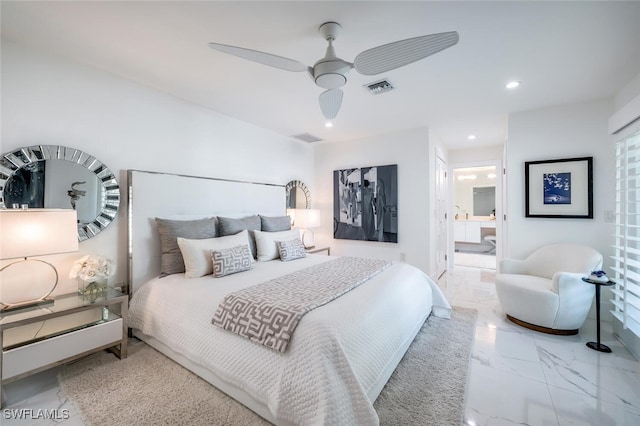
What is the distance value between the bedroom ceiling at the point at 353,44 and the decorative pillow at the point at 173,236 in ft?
4.58

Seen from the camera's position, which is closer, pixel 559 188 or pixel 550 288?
pixel 550 288

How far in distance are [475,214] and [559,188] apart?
5.28 m

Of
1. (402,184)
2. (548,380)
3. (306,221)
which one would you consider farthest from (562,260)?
(306,221)

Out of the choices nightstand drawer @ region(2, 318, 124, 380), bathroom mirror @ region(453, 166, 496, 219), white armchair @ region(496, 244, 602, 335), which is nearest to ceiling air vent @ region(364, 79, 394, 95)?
white armchair @ region(496, 244, 602, 335)

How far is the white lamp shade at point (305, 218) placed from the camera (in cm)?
444

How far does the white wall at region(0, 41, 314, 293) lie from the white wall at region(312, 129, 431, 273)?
190 centimetres

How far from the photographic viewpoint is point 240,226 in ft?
10.5

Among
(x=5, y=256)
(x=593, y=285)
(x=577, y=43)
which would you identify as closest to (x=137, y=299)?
(x=5, y=256)

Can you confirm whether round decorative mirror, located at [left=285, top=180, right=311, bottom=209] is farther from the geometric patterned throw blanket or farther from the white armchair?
the white armchair

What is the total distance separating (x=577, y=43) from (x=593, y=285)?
2176 mm

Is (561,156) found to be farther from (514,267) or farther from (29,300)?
(29,300)

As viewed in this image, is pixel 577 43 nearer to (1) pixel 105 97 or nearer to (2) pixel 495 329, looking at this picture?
(2) pixel 495 329

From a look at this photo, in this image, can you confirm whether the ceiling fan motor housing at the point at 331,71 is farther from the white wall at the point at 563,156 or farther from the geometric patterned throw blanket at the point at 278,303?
the white wall at the point at 563,156

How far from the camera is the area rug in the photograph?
161 cm
